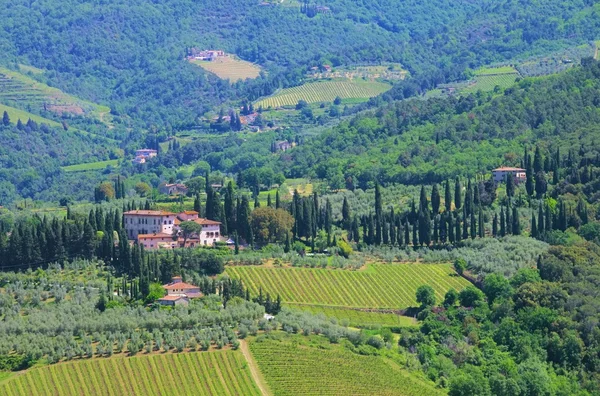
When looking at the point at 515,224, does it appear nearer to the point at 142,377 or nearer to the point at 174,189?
the point at 174,189

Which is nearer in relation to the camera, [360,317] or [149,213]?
[360,317]

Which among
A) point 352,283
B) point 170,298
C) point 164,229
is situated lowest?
point 352,283

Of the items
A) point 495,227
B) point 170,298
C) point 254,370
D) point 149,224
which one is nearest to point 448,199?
point 495,227

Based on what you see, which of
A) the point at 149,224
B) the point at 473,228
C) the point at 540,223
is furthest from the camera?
the point at 473,228

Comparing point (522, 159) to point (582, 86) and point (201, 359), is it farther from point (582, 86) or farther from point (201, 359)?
point (201, 359)

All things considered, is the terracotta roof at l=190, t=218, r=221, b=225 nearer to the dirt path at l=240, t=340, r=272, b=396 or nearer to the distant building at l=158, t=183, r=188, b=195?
the dirt path at l=240, t=340, r=272, b=396

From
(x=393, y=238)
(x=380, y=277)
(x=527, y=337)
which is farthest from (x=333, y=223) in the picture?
(x=527, y=337)

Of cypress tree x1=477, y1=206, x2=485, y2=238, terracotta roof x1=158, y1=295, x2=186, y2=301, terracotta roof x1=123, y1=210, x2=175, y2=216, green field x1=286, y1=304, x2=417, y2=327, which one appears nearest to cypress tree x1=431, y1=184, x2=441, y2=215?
cypress tree x1=477, y1=206, x2=485, y2=238
